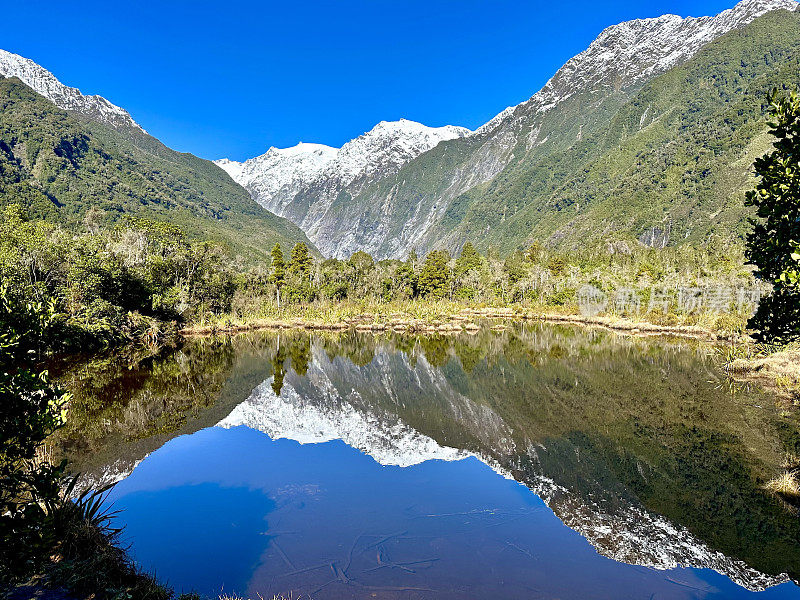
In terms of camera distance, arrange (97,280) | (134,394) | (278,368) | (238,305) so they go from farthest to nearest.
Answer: (238,305)
(278,368)
(97,280)
(134,394)

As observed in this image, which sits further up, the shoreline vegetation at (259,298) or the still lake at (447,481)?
the shoreline vegetation at (259,298)

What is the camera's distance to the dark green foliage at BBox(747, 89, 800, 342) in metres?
9.99

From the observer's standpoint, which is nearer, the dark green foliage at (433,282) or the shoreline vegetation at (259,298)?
the shoreline vegetation at (259,298)

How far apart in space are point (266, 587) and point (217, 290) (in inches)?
2306

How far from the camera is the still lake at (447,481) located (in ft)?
33.8

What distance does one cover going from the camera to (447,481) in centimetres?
1583

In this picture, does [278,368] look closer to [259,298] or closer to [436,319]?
[436,319]

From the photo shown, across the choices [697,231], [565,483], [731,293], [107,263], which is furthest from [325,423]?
[697,231]

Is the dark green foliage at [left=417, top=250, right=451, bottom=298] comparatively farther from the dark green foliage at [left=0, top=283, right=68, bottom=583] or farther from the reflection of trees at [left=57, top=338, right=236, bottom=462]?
the dark green foliage at [left=0, top=283, right=68, bottom=583]

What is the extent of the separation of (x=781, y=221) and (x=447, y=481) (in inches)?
464

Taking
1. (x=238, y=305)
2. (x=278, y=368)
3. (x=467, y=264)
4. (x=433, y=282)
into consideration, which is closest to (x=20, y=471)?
(x=278, y=368)

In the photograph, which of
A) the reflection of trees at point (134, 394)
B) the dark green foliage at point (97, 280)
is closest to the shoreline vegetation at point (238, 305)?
the dark green foliage at point (97, 280)

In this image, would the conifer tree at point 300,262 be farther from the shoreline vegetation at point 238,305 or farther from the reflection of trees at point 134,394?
the reflection of trees at point 134,394

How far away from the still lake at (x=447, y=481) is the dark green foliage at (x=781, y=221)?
17.3 ft
